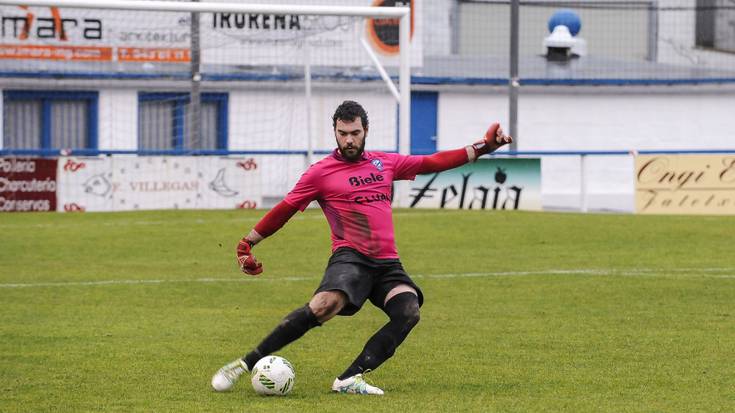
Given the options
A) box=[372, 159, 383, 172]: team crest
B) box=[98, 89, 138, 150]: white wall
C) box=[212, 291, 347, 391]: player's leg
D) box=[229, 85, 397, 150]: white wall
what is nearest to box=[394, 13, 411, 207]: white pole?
box=[229, 85, 397, 150]: white wall

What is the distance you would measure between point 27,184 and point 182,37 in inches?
187

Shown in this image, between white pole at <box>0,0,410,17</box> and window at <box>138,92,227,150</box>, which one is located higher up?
white pole at <box>0,0,410,17</box>

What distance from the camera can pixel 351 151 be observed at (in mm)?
8516

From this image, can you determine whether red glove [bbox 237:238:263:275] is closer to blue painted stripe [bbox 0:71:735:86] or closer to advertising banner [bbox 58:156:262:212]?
advertising banner [bbox 58:156:262:212]

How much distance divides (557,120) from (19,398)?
96.5 feet

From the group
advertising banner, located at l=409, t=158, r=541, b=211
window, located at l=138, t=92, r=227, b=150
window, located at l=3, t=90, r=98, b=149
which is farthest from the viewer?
window, located at l=3, t=90, r=98, b=149

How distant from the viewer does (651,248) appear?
19.4 m

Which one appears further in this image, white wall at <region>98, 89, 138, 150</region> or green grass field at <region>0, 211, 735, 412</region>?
white wall at <region>98, 89, 138, 150</region>

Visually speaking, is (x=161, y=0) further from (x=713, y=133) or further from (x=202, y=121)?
(x=713, y=133)

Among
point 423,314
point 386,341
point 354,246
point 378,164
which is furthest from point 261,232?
point 423,314

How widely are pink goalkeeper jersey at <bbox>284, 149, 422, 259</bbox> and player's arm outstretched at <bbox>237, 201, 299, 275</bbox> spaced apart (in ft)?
0.22

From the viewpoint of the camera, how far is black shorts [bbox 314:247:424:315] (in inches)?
331

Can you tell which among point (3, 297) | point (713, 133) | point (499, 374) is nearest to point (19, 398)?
point (499, 374)

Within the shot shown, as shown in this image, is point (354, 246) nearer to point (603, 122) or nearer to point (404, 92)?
point (404, 92)
